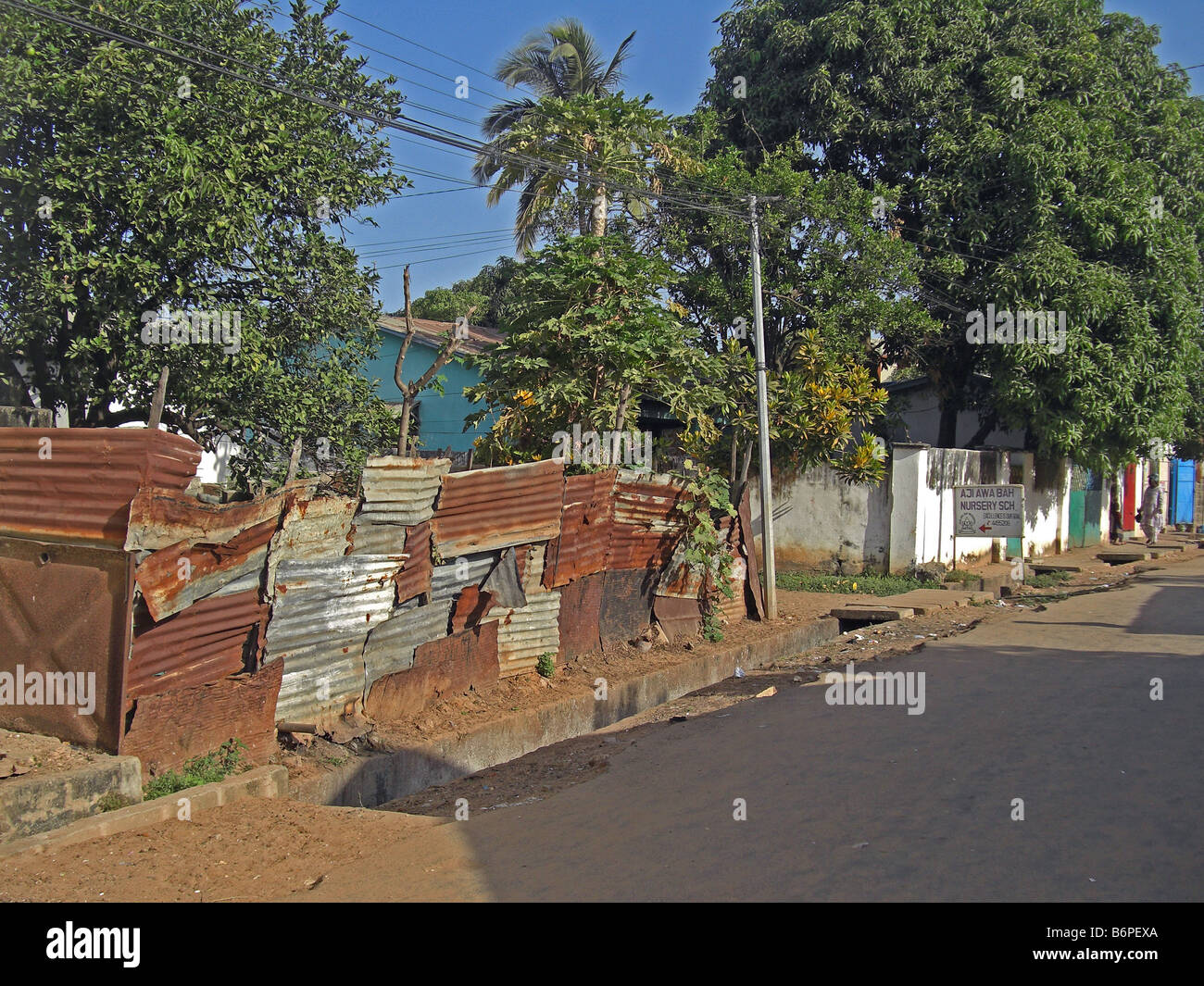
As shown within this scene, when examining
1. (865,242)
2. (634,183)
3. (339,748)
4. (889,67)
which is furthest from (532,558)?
(889,67)

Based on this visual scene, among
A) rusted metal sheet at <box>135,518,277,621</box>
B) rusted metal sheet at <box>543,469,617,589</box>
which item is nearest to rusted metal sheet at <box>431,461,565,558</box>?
rusted metal sheet at <box>543,469,617,589</box>

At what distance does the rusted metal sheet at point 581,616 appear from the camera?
9.52 metres

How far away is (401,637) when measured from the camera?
7.58 m

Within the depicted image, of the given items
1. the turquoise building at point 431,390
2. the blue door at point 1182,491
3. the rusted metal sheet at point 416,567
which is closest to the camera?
the rusted metal sheet at point 416,567

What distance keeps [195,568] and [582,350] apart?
5.53 meters

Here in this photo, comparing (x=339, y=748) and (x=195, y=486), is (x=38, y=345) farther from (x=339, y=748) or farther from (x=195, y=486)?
(x=339, y=748)

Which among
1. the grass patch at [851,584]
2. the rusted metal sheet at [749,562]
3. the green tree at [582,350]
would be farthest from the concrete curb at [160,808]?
the grass patch at [851,584]

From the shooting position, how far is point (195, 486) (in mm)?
7324

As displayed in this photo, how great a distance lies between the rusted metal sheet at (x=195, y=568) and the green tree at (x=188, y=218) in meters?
4.14

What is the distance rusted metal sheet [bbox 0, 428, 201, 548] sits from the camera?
222 inches

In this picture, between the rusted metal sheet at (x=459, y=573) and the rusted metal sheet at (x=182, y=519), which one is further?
the rusted metal sheet at (x=459, y=573)

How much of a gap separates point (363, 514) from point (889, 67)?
17.1m

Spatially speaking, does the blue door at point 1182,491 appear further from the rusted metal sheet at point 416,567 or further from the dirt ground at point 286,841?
the rusted metal sheet at point 416,567
